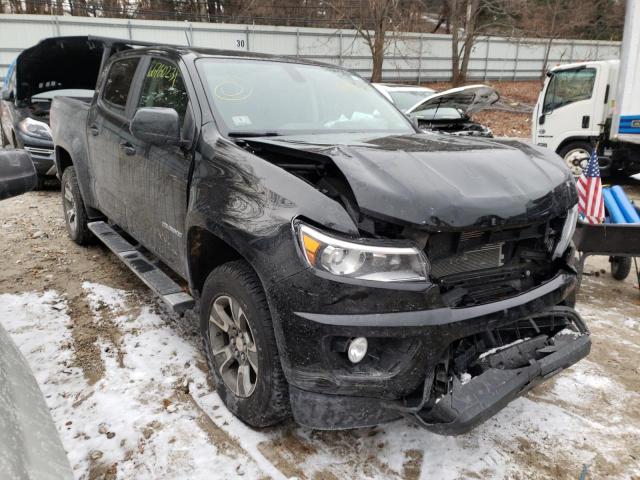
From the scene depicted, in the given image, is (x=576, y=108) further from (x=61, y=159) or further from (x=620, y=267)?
(x=61, y=159)

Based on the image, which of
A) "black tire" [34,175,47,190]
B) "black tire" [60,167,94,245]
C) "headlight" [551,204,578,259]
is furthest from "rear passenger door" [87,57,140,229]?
"black tire" [34,175,47,190]

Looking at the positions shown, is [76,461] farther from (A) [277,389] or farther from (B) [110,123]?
(B) [110,123]

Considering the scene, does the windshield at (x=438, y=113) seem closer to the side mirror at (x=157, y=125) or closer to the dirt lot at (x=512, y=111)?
the side mirror at (x=157, y=125)

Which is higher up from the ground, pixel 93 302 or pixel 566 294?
pixel 566 294

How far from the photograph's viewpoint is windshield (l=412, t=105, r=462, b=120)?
26.3 feet

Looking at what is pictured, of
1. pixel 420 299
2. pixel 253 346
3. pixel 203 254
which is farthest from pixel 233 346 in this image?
pixel 420 299

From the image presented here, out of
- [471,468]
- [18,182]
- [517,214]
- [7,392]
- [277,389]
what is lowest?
[471,468]

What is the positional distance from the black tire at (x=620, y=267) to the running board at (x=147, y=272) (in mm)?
4065

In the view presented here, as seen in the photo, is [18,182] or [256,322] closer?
[18,182]

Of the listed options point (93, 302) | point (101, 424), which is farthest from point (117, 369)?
point (93, 302)

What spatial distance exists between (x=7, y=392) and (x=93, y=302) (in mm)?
2911

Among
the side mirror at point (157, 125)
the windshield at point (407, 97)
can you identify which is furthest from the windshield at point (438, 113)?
the side mirror at point (157, 125)

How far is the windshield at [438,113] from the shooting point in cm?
800

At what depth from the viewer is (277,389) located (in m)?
2.25
